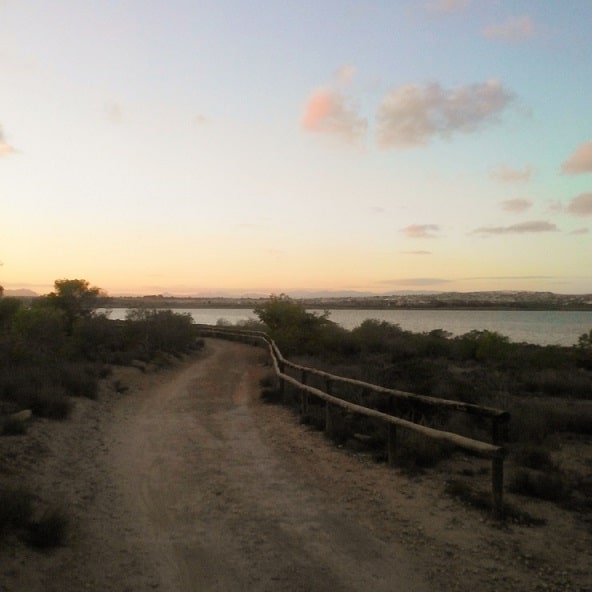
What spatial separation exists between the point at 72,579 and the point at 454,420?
828cm

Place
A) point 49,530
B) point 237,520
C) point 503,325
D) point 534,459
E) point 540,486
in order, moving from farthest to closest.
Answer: point 503,325
point 534,459
point 540,486
point 237,520
point 49,530

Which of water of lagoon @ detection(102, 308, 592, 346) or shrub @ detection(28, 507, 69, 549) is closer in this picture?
shrub @ detection(28, 507, 69, 549)

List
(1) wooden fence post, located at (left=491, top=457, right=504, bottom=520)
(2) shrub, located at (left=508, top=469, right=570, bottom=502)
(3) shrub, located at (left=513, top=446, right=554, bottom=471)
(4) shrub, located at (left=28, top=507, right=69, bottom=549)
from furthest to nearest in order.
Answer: (3) shrub, located at (left=513, top=446, right=554, bottom=471) < (2) shrub, located at (left=508, top=469, right=570, bottom=502) < (1) wooden fence post, located at (left=491, top=457, right=504, bottom=520) < (4) shrub, located at (left=28, top=507, right=69, bottom=549)

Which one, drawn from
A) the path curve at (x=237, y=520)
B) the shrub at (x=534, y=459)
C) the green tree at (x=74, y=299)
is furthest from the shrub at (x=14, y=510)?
the green tree at (x=74, y=299)

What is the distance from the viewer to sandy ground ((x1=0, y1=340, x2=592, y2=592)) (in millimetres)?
5688

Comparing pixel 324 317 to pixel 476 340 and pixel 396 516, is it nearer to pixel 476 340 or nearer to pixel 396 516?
pixel 476 340

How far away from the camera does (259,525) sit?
7.06 m

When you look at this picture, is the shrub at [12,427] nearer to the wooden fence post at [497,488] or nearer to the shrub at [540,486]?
the wooden fence post at [497,488]

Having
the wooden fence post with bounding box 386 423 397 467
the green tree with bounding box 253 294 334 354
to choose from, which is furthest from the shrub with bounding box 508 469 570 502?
the green tree with bounding box 253 294 334 354

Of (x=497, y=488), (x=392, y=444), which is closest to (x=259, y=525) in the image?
(x=497, y=488)

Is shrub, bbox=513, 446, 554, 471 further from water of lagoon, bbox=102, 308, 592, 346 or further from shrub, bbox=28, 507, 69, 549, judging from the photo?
water of lagoon, bbox=102, 308, 592, 346

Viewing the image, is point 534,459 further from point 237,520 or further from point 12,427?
point 12,427

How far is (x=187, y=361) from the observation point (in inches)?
1260

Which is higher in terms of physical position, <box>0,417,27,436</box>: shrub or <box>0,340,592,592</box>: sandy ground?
<box>0,417,27,436</box>: shrub
